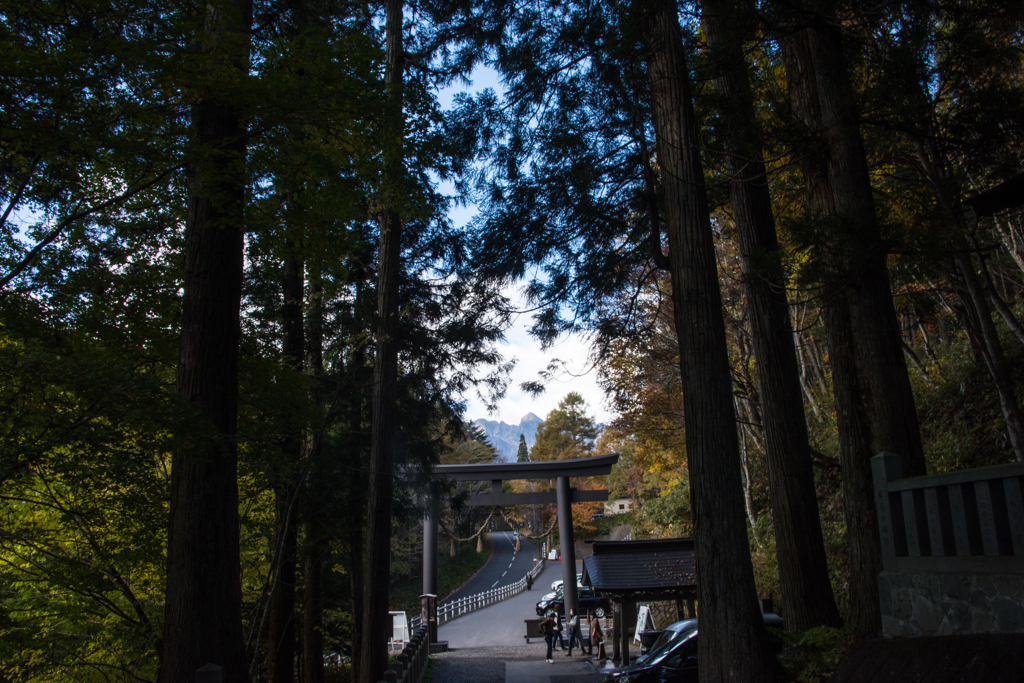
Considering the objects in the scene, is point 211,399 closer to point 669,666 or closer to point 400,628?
point 669,666

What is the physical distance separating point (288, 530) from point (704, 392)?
661 cm

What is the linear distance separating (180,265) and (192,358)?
2.18m

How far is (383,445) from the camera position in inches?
380

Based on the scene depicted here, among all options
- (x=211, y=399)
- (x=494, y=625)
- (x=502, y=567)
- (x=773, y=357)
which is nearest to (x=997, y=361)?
(x=773, y=357)

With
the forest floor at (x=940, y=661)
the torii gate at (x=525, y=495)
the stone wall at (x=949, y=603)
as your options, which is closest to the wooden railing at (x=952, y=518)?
the stone wall at (x=949, y=603)

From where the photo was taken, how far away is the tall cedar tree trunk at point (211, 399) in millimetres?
4750

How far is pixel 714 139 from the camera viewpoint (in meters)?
7.39

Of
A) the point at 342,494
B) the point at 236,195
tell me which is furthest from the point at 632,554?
the point at 236,195

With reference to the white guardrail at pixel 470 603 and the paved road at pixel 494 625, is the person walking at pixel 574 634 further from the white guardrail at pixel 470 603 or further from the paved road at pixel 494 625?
the white guardrail at pixel 470 603

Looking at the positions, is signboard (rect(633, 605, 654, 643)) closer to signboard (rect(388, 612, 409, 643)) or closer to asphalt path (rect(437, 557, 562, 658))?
A: asphalt path (rect(437, 557, 562, 658))

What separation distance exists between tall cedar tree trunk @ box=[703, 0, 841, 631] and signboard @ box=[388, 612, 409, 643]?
49.9ft

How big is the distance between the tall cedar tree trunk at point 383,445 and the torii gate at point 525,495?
7.82m

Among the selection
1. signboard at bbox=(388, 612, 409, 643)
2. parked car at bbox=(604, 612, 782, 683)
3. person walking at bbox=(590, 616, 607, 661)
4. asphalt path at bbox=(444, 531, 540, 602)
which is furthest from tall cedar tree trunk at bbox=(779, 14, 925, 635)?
asphalt path at bbox=(444, 531, 540, 602)

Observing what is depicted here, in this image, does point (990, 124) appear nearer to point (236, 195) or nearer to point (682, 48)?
point (682, 48)
